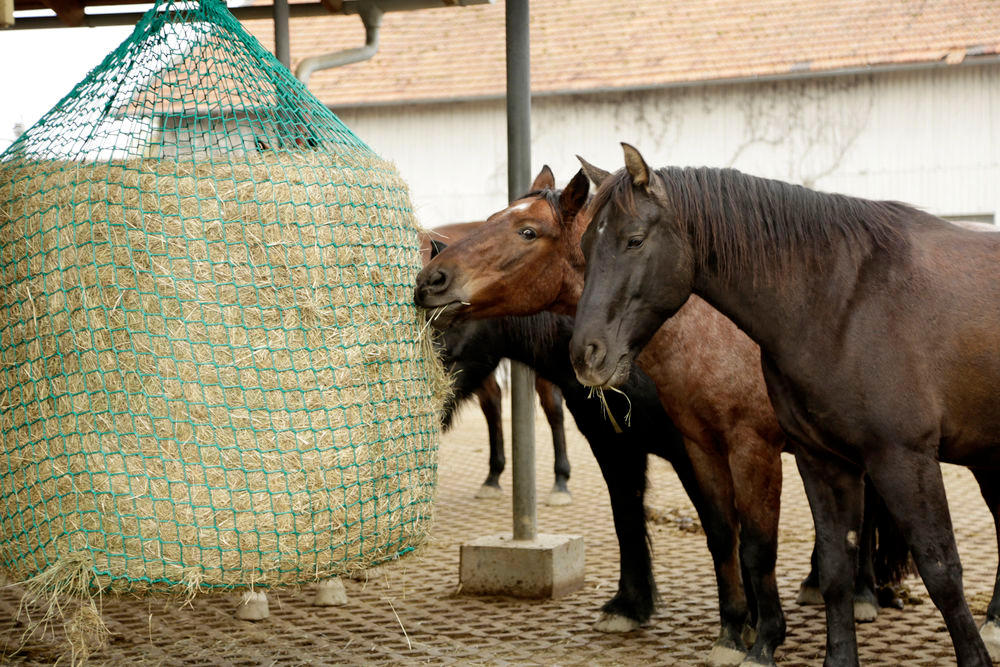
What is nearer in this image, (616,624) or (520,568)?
(616,624)

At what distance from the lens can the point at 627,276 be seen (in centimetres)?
369

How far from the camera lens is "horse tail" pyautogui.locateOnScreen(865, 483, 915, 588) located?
17.7 feet

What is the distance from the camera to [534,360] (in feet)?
17.6

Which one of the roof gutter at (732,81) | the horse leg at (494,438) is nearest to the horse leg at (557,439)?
the horse leg at (494,438)

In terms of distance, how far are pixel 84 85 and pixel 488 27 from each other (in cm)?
1652

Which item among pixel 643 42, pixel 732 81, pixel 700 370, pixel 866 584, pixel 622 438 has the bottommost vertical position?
pixel 866 584

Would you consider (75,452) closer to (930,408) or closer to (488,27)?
(930,408)

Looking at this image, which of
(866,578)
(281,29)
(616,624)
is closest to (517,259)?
(616,624)

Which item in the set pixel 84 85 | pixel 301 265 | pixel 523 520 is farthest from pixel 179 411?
pixel 523 520

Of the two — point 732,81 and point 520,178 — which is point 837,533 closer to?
point 520,178

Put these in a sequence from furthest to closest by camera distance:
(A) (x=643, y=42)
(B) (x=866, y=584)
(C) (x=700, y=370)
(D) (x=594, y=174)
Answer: (A) (x=643, y=42)
(B) (x=866, y=584)
(C) (x=700, y=370)
(D) (x=594, y=174)

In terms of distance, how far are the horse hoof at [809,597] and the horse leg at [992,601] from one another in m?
0.80

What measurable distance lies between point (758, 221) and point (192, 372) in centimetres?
201

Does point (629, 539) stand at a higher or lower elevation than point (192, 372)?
lower
